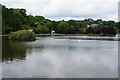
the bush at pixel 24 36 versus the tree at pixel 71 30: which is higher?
the tree at pixel 71 30

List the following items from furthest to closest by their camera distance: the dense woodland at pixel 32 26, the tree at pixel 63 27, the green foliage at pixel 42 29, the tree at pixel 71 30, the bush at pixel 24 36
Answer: the tree at pixel 71 30 < the tree at pixel 63 27 < the green foliage at pixel 42 29 < the dense woodland at pixel 32 26 < the bush at pixel 24 36

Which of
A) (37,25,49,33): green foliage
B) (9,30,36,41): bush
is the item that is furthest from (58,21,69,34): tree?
(9,30,36,41): bush

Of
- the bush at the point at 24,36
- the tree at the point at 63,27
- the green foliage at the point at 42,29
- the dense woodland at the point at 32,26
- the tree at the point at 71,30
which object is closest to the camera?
the bush at the point at 24,36

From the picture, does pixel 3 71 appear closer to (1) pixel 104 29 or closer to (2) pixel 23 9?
(1) pixel 104 29

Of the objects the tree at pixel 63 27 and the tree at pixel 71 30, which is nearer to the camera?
the tree at pixel 63 27

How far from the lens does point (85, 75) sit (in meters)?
10.5

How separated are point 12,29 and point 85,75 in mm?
61366

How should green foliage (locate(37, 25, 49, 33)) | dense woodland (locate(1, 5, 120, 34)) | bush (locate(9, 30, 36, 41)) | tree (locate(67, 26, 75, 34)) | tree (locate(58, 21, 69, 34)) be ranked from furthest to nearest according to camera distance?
1. tree (locate(67, 26, 75, 34))
2. tree (locate(58, 21, 69, 34))
3. green foliage (locate(37, 25, 49, 33))
4. dense woodland (locate(1, 5, 120, 34))
5. bush (locate(9, 30, 36, 41))

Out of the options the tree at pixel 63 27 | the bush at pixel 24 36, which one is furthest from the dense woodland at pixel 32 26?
the bush at pixel 24 36

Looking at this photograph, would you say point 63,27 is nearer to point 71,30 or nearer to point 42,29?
point 71,30

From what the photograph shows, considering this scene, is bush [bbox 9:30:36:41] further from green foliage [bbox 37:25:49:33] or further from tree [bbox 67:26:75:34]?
tree [bbox 67:26:75:34]

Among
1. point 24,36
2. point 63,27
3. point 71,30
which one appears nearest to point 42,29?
point 63,27

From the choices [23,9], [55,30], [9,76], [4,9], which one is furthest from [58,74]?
[55,30]

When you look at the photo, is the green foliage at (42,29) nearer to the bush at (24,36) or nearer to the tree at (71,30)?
the tree at (71,30)
